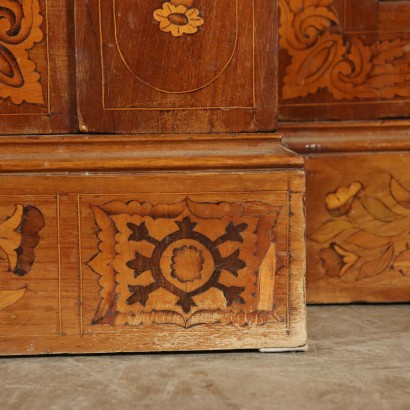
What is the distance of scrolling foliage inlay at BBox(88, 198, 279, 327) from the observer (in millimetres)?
1057

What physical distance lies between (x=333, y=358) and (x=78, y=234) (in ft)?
1.46

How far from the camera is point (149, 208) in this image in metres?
1.06

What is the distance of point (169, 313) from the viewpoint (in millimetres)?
1066

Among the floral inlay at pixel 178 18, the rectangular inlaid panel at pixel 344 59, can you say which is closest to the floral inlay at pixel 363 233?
the rectangular inlaid panel at pixel 344 59

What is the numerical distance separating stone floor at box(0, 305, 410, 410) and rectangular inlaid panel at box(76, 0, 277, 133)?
1.22 feet

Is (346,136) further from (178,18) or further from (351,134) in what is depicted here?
(178,18)

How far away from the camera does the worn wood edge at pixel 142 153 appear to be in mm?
1053

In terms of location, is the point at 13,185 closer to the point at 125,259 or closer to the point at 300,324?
the point at 125,259

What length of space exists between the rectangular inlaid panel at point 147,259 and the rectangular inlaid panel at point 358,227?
32 cm

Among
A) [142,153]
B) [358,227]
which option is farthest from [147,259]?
[358,227]

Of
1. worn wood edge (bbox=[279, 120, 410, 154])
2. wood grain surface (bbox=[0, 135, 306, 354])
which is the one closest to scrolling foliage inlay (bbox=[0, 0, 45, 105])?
wood grain surface (bbox=[0, 135, 306, 354])

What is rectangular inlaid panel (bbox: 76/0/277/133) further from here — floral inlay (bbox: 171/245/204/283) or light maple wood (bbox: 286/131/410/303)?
light maple wood (bbox: 286/131/410/303)

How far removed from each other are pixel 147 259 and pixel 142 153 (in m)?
0.17

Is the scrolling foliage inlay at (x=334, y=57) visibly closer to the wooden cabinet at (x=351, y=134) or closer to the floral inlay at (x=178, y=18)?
the wooden cabinet at (x=351, y=134)
